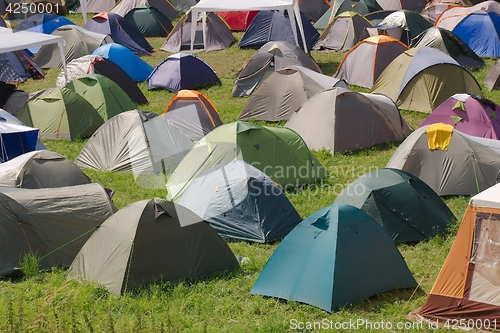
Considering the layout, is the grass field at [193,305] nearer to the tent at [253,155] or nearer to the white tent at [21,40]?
the tent at [253,155]

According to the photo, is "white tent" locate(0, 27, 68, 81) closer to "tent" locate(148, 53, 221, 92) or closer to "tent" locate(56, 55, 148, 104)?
"tent" locate(56, 55, 148, 104)

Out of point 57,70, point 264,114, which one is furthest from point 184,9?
point 264,114

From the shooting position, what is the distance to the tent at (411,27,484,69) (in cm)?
2214

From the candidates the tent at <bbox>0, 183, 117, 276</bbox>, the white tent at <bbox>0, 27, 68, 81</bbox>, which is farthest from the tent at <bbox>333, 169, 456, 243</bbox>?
the white tent at <bbox>0, 27, 68, 81</bbox>

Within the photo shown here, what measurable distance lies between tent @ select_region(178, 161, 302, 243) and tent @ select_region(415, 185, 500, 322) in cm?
322

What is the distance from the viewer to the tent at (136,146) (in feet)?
49.4

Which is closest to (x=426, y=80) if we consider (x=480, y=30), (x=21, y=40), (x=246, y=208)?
(x=480, y=30)

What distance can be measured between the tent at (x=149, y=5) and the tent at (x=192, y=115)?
38.8 feet

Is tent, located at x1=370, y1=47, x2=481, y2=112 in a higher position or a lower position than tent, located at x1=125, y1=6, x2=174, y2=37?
lower

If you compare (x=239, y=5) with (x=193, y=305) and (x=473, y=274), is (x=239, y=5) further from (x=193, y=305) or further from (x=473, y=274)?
(x=473, y=274)

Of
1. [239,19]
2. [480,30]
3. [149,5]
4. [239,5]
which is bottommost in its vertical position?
[480,30]

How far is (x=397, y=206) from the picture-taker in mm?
11773

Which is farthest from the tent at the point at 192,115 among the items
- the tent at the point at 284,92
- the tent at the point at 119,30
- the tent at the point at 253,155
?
the tent at the point at 119,30

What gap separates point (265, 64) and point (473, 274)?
A: 12.0 meters
